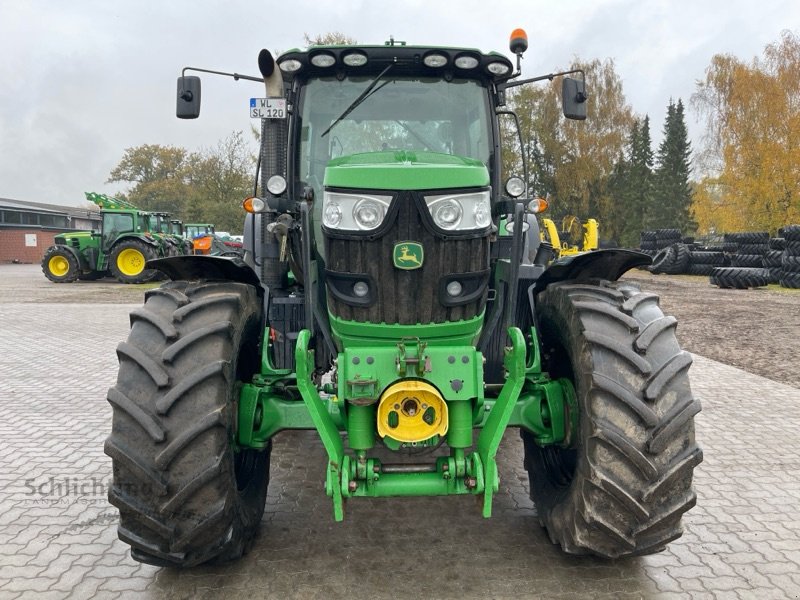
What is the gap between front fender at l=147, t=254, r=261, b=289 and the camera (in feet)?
9.93

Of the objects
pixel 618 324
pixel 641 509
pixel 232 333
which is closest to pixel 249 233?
pixel 232 333

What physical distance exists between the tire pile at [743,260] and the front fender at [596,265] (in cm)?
1343

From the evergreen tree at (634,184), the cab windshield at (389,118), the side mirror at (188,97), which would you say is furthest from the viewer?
the evergreen tree at (634,184)

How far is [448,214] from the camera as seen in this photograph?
2629mm

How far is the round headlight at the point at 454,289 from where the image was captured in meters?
2.75

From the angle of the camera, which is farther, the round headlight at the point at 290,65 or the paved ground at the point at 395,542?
the round headlight at the point at 290,65

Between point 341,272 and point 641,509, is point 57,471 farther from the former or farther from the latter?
point 641,509

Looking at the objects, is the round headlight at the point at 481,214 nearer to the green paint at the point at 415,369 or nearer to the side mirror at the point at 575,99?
the green paint at the point at 415,369

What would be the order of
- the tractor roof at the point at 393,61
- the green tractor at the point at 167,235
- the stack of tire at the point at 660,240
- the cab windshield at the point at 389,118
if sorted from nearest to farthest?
the tractor roof at the point at 393,61 < the cab windshield at the point at 389,118 < the green tractor at the point at 167,235 < the stack of tire at the point at 660,240

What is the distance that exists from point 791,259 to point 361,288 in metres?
19.1

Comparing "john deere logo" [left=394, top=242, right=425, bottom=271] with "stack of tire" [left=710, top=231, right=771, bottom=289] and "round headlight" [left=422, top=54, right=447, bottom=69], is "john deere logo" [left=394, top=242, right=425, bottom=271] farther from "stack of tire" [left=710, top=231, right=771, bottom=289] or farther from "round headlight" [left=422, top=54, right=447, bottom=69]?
"stack of tire" [left=710, top=231, right=771, bottom=289]

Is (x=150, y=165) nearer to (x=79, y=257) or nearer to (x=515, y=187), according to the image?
(x=79, y=257)

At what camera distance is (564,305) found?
10.00ft

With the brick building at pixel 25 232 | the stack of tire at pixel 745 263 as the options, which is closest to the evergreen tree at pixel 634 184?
the stack of tire at pixel 745 263
